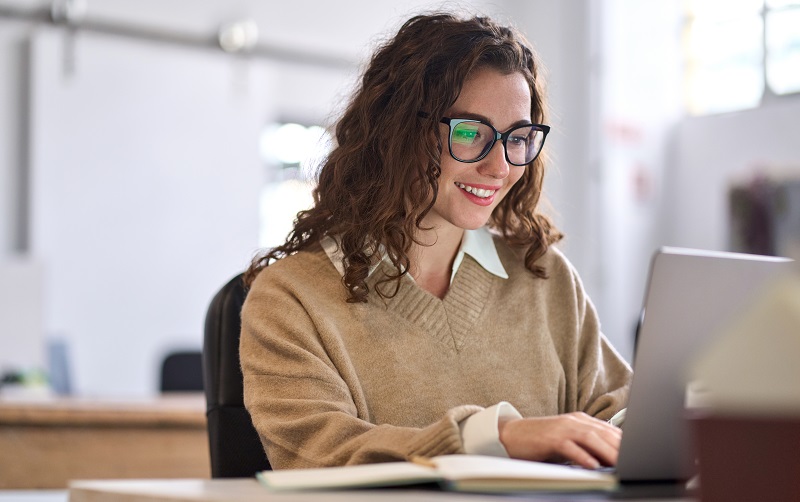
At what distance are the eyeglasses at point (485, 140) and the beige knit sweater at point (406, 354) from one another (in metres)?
0.23

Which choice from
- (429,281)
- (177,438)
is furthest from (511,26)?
(177,438)

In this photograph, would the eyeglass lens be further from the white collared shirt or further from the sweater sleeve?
the sweater sleeve

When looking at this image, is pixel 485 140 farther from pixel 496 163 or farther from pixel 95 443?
pixel 95 443

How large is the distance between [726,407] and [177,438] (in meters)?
2.30

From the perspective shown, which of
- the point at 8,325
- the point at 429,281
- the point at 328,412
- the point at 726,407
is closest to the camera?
the point at 726,407

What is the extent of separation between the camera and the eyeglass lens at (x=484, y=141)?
64.8 inches

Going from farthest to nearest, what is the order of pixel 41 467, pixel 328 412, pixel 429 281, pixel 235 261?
pixel 235 261, pixel 41 467, pixel 429 281, pixel 328 412

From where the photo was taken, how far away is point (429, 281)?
5.91 feet

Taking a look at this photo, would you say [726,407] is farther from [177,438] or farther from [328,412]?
[177,438]

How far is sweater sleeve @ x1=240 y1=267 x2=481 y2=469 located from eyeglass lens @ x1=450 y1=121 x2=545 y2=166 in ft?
1.13

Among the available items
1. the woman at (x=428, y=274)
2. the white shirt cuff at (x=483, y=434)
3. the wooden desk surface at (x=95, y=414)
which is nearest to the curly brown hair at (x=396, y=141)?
the woman at (x=428, y=274)

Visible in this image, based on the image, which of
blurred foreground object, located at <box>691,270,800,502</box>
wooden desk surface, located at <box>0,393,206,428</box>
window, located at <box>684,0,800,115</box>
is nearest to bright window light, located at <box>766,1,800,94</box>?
window, located at <box>684,0,800,115</box>

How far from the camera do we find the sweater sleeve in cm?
127

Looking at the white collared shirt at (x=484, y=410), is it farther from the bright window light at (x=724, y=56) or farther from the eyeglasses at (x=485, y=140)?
the bright window light at (x=724, y=56)
